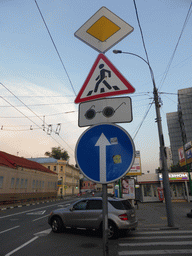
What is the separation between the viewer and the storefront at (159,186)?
96.6 ft

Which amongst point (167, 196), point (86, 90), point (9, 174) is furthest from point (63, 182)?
point (86, 90)

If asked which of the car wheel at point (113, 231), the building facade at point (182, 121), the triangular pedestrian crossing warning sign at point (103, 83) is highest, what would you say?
the building facade at point (182, 121)

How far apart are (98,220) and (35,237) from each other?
2.71 meters

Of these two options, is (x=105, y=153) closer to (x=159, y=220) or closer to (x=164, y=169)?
(x=164, y=169)

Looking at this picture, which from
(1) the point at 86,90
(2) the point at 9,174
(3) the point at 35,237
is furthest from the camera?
(2) the point at 9,174

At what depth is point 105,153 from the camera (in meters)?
2.07

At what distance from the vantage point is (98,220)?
802 cm

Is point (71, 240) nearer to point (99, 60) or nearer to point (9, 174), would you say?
point (99, 60)

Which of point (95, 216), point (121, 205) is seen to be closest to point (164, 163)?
point (121, 205)

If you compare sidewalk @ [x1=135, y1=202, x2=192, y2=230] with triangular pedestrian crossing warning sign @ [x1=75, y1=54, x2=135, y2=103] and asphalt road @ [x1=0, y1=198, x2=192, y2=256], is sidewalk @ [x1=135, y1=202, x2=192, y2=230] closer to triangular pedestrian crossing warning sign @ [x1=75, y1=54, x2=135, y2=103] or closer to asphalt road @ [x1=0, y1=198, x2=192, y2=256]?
asphalt road @ [x1=0, y1=198, x2=192, y2=256]

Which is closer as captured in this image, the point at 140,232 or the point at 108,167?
the point at 108,167

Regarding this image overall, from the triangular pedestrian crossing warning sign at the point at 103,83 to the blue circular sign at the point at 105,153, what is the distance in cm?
56

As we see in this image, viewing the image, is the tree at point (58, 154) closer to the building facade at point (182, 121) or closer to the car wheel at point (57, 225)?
the building facade at point (182, 121)

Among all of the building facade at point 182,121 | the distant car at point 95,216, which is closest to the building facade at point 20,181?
the distant car at point 95,216
